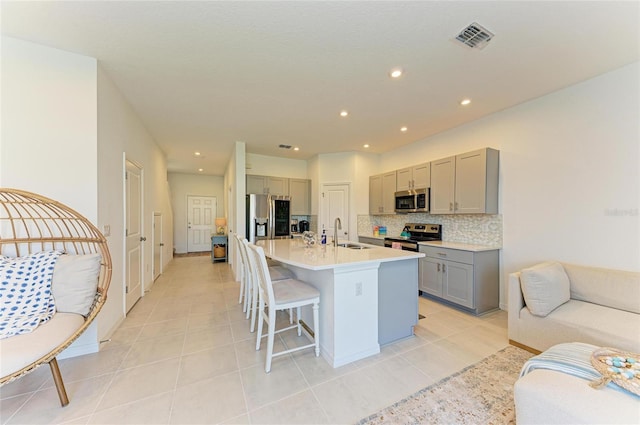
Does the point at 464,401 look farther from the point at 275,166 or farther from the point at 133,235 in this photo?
the point at 275,166

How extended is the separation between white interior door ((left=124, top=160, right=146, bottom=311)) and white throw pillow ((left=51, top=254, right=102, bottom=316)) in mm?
1194

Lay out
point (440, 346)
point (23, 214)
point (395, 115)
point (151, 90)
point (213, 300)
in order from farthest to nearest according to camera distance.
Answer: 1. point (213, 300)
2. point (395, 115)
3. point (151, 90)
4. point (440, 346)
5. point (23, 214)

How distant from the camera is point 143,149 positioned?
3725mm

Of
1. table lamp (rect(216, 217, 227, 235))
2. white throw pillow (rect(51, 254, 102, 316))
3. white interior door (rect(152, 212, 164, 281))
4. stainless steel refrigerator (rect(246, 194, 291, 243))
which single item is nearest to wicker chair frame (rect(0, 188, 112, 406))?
white throw pillow (rect(51, 254, 102, 316))

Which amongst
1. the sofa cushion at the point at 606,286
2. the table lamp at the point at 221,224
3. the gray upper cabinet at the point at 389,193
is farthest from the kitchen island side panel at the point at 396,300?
the table lamp at the point at 221,224

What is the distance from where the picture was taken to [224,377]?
189cm

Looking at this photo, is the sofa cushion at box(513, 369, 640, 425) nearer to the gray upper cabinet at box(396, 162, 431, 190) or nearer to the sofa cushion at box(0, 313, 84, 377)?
the sofa cushion at box(0, 313, 84, 377)

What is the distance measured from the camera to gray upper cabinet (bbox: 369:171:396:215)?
15.2ft

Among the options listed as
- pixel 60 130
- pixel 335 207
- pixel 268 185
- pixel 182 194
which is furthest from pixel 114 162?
pixel 182 194

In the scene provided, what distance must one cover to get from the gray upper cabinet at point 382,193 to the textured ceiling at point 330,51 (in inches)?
59.2

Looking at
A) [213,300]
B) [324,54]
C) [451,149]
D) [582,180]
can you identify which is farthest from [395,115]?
[213,300]

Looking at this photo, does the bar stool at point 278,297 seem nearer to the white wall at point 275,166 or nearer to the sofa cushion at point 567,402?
the sofa cushion at point 567,402

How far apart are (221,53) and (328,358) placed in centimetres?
Answer: 287

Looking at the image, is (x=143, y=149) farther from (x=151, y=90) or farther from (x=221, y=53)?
(x=221, y=53)
